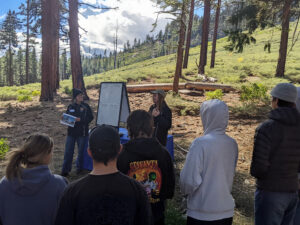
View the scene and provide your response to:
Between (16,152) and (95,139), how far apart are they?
0.81 metres

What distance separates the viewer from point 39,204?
2115 mm

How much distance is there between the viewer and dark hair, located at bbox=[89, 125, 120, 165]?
5.92ft

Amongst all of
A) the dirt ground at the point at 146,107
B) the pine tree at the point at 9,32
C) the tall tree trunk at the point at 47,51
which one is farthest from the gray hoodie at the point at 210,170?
the pine tree at the point at 9,32

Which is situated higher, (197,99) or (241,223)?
(197,99)

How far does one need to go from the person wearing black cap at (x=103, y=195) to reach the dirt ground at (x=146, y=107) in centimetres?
358

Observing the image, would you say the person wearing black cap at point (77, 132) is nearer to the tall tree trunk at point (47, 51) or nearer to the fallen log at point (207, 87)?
the tall tree trunk at point (47, 51)

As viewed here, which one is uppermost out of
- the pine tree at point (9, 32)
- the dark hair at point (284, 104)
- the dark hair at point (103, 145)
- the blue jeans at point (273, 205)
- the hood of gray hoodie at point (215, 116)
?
the pine tree at point (9, 32)

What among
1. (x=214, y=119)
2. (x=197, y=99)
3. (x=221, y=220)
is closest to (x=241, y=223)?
(x=221, y=220)

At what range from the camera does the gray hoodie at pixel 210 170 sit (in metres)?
2.50

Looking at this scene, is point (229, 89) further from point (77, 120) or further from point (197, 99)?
point (77, 120)

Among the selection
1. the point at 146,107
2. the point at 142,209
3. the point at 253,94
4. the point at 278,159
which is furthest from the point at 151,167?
the point at 146,107

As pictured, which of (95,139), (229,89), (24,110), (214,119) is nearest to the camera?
(95,139)

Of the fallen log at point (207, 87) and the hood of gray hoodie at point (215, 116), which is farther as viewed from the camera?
the fallen log at point (207, 87)

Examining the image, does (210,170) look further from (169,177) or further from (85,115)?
(85,115)
